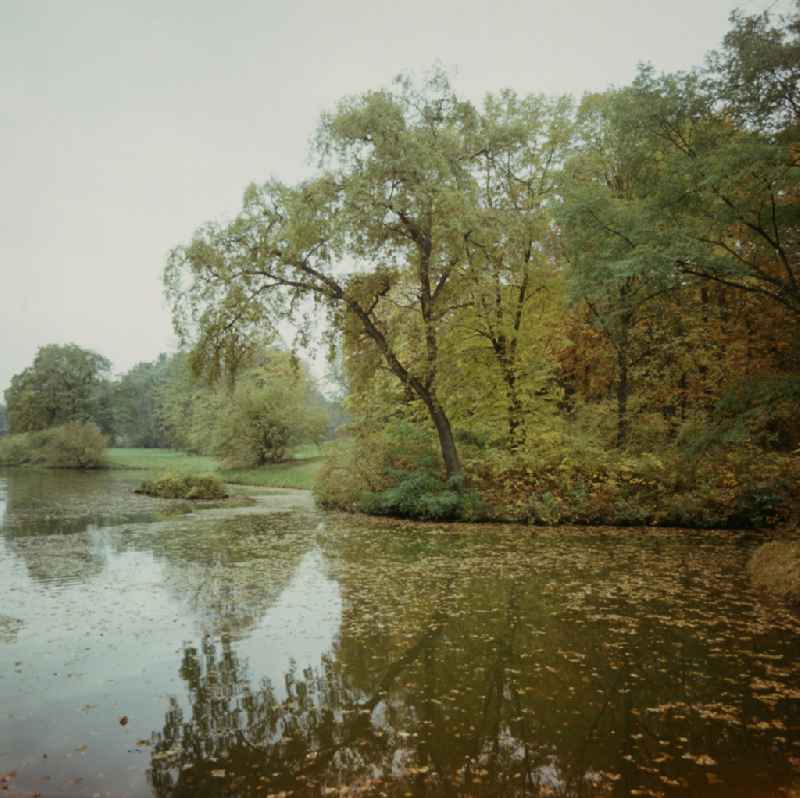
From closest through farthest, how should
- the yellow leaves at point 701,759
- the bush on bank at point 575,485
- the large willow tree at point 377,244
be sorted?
the yellow leaves at point 701,759
the bush on bank at point 575,485
the large willow tree at point 377,244

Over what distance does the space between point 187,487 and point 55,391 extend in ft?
131

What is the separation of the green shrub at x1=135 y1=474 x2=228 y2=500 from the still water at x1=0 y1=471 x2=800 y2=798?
48.8 feet

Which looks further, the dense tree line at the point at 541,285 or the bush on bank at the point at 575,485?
the bush on bank at the point at 575,485

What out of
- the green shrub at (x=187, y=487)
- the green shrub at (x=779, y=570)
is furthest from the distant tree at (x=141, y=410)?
→ the green shrub at (x=779, y=570)

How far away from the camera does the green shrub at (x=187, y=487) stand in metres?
27.5

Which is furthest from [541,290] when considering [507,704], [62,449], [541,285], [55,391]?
[55,391]

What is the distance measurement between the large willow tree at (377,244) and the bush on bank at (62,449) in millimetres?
32881

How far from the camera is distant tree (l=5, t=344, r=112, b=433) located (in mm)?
58156

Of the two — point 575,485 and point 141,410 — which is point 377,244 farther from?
point 141,410

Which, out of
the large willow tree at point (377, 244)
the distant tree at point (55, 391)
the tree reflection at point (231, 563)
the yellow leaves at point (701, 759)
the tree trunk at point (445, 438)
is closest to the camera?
the yellow leaves at point (701, 759)

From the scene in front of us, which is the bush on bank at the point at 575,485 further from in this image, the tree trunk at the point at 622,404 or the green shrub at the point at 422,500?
the tree trunk at the point at 622,404

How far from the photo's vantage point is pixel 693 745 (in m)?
4.95

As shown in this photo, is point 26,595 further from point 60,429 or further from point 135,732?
point 60,429

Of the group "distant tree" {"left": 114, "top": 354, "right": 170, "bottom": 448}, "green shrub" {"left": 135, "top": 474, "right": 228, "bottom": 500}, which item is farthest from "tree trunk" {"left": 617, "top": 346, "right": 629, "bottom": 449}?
"distant tree" {"left": 114, "top": 354, "right": 170, "bottom": 448}
